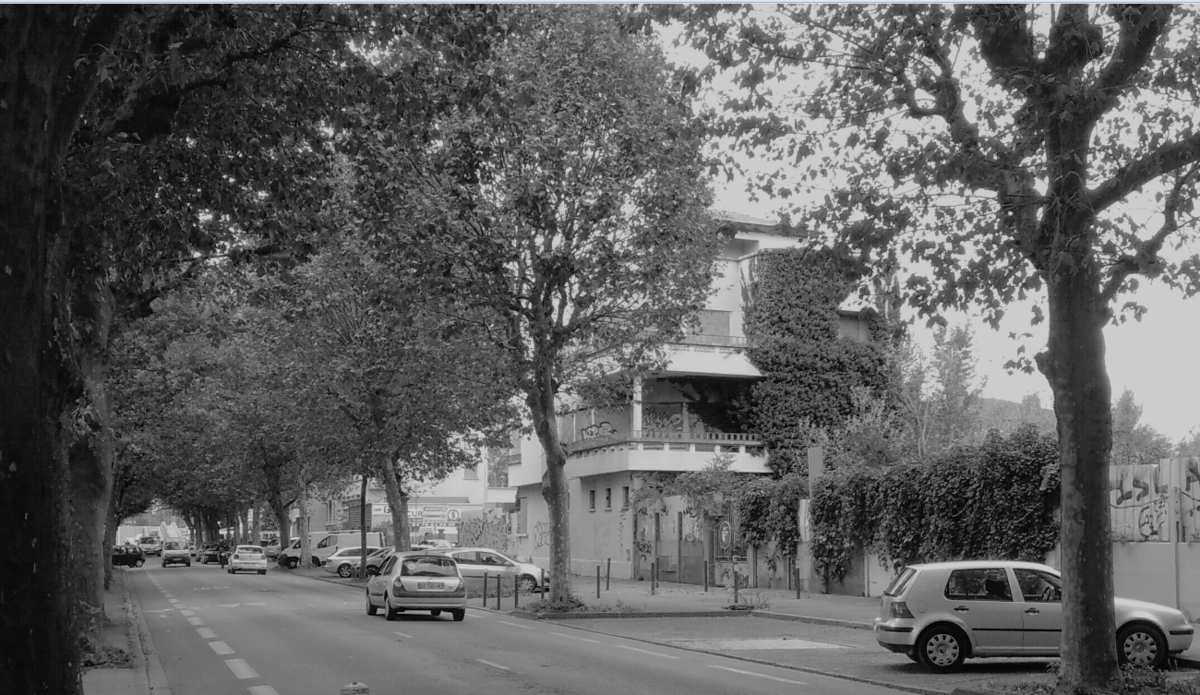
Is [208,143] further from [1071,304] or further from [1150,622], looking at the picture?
[1150,622]

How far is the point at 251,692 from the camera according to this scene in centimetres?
1387

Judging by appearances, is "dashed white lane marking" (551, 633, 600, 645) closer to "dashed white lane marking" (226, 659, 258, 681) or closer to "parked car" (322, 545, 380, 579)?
"dashed white lane marking" (226, 659, 258, 681)

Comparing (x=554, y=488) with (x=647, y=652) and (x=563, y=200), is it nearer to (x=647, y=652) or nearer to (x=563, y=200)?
(x=563, y=200)

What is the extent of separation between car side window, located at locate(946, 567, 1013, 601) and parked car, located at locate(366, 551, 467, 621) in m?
12.1

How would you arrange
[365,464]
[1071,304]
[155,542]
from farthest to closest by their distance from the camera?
[155,542], [365,464], [1071,304]

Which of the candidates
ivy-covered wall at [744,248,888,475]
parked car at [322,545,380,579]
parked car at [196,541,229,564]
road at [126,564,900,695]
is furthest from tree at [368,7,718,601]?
parked car at [196,541,229,564]

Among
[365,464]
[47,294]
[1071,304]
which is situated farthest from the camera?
[365,464]

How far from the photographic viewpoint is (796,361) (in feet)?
168

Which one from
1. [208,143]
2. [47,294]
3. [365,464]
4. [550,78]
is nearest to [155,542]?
[365,464]

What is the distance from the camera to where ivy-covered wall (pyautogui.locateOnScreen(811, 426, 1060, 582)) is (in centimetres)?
2475

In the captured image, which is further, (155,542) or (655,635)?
(155,542)

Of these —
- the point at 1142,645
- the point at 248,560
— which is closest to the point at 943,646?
the point at 1142,645

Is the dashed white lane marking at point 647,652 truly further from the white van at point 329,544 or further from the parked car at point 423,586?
the white van at point 329,544

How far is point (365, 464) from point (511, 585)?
8.09 meters
